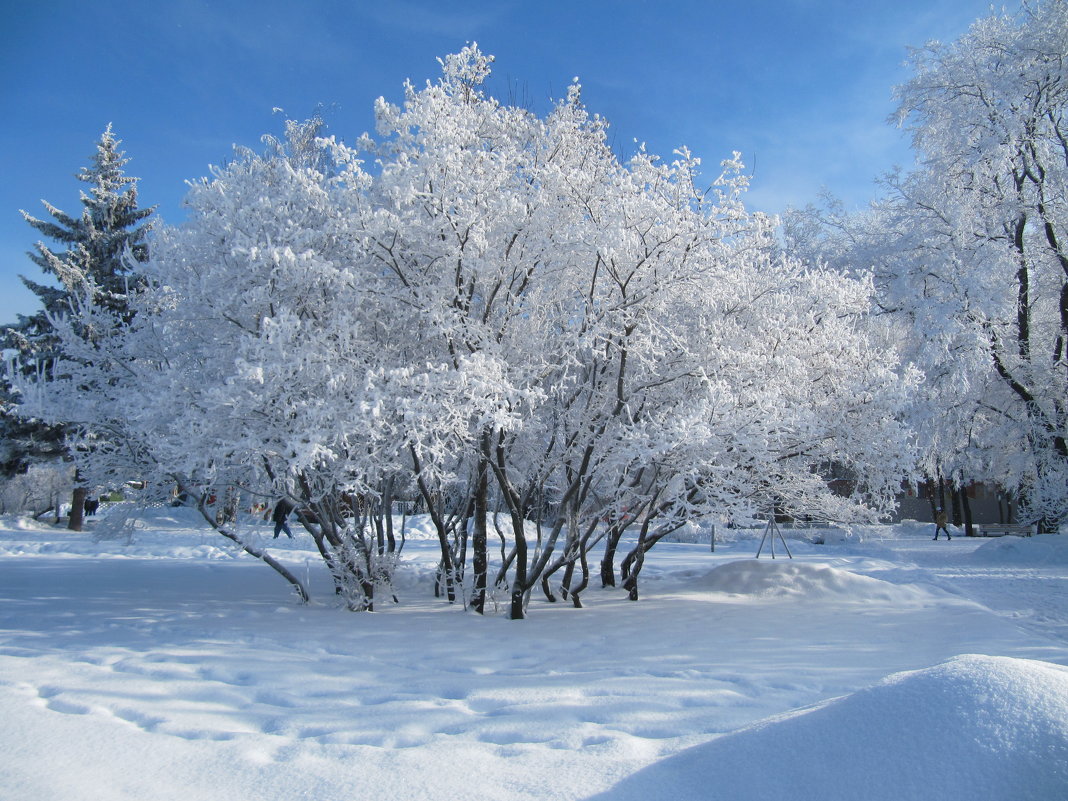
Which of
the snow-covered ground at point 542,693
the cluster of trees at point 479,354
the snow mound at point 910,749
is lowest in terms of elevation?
the snow-covered ground at point 542,693

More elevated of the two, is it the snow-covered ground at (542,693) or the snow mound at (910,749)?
the snow mound at (910,749)

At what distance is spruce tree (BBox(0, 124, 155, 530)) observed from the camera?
17312mm

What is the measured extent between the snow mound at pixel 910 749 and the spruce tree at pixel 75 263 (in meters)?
18.2

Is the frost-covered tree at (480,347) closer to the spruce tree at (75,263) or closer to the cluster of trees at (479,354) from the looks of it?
the cluster of trees at (479,354)

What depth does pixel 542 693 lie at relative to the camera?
464 centimetres

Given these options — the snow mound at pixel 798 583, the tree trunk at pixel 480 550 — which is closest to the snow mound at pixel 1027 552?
the snow mound at pixel 798 583

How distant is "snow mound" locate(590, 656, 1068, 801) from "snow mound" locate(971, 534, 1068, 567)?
44.7ft

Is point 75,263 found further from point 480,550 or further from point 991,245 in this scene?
point 991,245

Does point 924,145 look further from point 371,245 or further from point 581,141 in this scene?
point 371,245

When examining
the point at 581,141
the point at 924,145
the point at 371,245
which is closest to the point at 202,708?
the point at 371,245

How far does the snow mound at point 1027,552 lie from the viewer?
530 inches

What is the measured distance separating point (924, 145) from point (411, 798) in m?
15.6

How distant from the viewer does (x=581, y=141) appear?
28.5 feet

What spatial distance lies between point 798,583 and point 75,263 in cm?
1939
